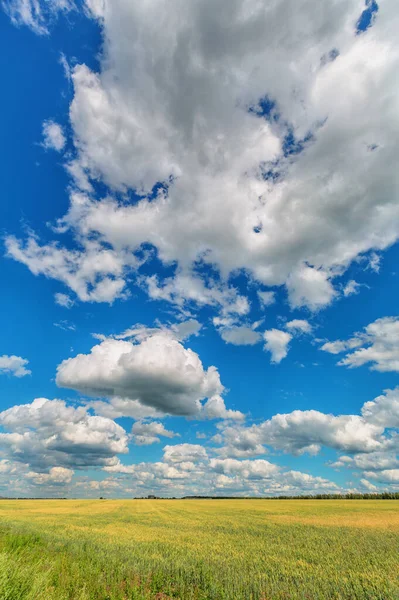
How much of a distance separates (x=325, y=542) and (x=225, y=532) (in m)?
10.6

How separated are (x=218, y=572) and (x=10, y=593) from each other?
1178 cm

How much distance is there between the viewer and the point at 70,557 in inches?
758

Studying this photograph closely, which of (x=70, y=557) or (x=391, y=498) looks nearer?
(x=70, y=557)

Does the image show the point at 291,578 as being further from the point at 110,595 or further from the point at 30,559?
the point at 30,559

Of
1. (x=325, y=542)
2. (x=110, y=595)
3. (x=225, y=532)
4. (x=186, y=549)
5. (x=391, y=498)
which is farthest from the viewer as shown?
(x=391, y=498)

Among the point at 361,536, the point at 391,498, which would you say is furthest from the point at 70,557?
the point at 391,498

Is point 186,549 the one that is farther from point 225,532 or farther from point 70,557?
point 225,532

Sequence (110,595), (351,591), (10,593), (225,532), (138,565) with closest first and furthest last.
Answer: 1. (10,593)
2. (110,595)
3. (351,591)
4. (138,565)
5. (225,532)

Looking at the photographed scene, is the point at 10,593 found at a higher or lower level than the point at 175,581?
higher

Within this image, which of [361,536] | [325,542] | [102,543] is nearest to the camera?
[102,543]

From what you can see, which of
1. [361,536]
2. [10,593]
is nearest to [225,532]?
[361,536]

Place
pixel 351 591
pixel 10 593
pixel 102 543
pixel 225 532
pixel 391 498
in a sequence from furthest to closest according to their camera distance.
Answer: pixel 391 498 < pixel 225 532 < pixel 102 543 < pixel 351 591 < pixel 10 593

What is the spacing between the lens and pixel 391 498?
154375 mm

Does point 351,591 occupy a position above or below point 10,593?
below
